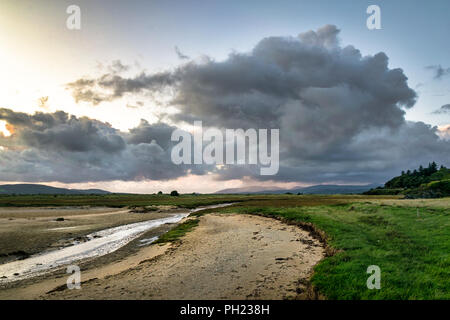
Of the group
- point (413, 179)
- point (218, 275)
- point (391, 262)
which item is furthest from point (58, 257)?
point (413, 179)

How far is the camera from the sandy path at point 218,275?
37.8ft

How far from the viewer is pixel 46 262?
2141 cm

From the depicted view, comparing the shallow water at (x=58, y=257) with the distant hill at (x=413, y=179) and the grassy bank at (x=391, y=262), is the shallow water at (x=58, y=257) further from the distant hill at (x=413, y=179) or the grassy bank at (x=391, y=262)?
the distant hill at (x=413, y=179)

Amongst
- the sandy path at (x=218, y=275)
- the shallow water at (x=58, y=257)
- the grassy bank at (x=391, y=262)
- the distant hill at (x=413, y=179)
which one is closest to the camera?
the grassy bank at (x=391, y=262)

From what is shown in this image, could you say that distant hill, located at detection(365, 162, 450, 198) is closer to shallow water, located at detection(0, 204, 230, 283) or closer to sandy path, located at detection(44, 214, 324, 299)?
sandy path, located at detection(44, 214, 324, 299)

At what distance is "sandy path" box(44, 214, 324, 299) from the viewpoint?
1153 centimetres

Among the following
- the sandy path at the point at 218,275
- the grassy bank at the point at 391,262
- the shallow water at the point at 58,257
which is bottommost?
the shallow water at the point at 58,257

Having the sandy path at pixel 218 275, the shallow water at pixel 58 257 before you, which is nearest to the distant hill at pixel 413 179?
the sandy path at pixel 218 275

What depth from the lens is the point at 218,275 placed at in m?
14.0

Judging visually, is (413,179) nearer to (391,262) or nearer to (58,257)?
(391,262)
